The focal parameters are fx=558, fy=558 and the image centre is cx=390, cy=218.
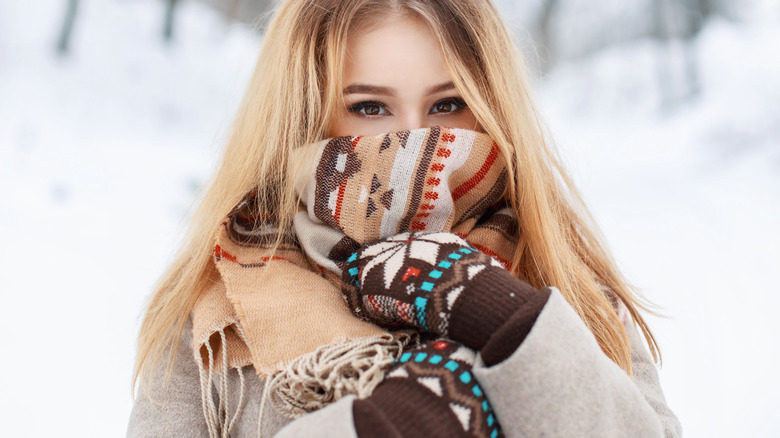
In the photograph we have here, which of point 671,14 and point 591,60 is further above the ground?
point 671,14

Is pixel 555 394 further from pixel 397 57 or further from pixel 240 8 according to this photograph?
pixel 240 8

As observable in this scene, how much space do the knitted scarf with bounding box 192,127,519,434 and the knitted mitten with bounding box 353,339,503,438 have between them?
0.10 m

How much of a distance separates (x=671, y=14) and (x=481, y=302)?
78.8 inches

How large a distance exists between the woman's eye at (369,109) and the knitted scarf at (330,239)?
10cm

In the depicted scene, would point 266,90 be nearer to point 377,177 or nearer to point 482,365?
point 377,177

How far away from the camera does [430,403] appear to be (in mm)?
577

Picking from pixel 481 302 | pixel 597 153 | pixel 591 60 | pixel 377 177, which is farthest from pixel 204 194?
pixel 591 60

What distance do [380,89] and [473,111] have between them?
0.52 ft

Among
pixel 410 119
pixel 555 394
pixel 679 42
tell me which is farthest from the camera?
pixel 679 42

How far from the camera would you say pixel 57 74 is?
1.87 metres

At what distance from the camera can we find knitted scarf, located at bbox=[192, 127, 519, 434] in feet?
2.48

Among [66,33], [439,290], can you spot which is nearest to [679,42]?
[439,290]

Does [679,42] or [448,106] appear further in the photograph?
[679,42]

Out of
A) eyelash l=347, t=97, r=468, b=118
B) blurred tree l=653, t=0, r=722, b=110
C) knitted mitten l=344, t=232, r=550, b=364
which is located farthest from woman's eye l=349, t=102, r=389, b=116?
blurred tree l=653, t=0, r=722, b=110
